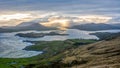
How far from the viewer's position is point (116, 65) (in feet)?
169

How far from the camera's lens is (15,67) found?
190 meters

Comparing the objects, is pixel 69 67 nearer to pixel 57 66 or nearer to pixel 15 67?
pixel 57 66

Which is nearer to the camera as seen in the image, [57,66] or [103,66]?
[103,66]

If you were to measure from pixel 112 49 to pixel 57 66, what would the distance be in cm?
1622

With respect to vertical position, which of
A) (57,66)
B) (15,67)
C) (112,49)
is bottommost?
(15,67)

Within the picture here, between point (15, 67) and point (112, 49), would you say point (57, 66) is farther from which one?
point (15, 67)

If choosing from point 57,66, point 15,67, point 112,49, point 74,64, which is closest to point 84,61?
point 74,64

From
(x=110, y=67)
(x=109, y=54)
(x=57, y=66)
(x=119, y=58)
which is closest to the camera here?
(x=110, y=67)

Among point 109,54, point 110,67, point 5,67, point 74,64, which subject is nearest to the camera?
point 110,67

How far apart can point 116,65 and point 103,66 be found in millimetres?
2434

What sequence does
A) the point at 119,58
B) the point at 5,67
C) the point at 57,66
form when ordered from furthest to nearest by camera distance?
the point at 5,67
the point at 57,66
the point at 119,58

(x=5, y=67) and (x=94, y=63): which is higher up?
(x=94, y=63)

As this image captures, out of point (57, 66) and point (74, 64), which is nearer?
point (74, 64)

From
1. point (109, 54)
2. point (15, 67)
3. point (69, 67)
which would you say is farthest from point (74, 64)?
point (15, 67)
